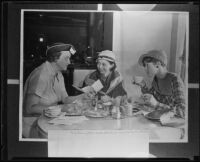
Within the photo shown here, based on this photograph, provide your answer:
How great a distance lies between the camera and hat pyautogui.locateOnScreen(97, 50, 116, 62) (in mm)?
795

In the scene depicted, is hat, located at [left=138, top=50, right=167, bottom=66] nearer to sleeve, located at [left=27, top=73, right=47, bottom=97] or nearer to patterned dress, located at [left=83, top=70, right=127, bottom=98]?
patterned dress, located at [left=83, top=70, right=127, bottom=98]

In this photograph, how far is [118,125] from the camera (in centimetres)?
80

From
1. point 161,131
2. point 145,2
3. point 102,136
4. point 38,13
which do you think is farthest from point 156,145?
point 38,13

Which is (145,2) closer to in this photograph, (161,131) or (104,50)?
(104,50)

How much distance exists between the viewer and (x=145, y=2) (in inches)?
31.4

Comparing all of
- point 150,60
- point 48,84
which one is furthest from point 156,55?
point 48,84

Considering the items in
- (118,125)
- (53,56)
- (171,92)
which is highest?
(53,56)

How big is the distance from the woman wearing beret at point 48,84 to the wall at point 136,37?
0.50 feet

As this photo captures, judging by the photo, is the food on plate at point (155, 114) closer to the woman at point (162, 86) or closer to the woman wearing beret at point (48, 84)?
the woman at point (162, 86)

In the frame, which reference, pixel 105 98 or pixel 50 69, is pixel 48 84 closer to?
pixel 50 69

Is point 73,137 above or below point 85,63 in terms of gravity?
below

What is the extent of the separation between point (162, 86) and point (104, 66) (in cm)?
19

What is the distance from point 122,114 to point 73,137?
0.17m
